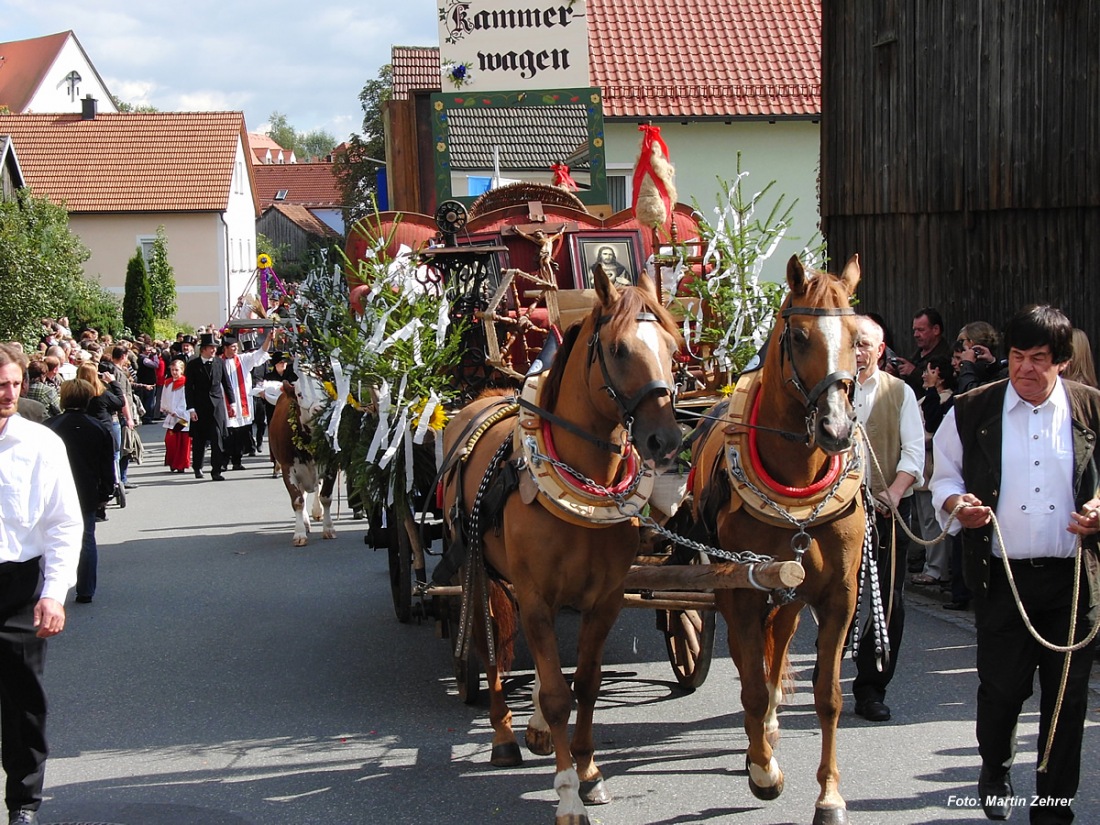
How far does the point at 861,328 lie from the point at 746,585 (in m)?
1.48

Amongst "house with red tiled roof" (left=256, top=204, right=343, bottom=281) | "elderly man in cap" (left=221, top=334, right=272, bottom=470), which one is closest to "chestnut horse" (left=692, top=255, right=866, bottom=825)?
"elderly man in cap" (left=221, top=334, right=272, bottom=470)

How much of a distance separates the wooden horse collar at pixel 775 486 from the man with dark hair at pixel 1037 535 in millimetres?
383

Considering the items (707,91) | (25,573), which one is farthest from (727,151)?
(25,573)

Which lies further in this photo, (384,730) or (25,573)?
(384,730)

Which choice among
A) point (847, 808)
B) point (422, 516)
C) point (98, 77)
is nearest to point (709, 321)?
point (422, 516)

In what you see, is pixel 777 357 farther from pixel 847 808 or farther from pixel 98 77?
pixel 98 77

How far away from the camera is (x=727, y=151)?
25375 millimetres

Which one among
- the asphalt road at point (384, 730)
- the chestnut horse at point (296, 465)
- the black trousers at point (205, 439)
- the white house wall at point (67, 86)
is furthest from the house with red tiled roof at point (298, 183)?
the asphalt road at point (384, 730)

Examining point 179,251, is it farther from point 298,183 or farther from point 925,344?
point 298,183

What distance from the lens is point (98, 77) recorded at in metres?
70.6

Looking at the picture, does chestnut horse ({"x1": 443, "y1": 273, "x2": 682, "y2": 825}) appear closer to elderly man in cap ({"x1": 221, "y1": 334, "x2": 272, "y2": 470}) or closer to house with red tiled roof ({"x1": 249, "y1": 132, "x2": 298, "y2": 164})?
elderly man in cap ({"x1": 221, "y1": 334, "x2": 272, "y2": 470})

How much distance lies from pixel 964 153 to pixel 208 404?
437 inches

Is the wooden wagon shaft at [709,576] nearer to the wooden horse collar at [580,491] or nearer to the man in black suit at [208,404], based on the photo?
the wooden horse collar at [580,491]

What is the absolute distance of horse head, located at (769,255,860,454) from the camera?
4.52 m
